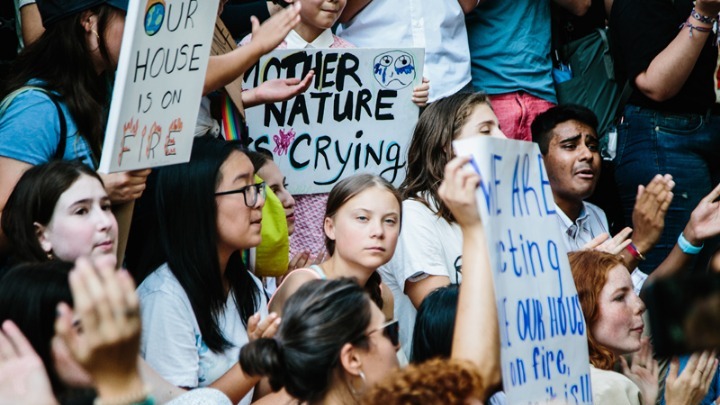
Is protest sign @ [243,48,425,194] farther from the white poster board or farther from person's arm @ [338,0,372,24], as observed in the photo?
the white poster board

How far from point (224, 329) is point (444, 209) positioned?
1.28 metres

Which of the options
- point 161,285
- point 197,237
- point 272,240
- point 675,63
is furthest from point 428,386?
point 675,63

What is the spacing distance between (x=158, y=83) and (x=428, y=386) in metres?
1.56

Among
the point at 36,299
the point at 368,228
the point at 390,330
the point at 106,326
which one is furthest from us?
the point at 368,228

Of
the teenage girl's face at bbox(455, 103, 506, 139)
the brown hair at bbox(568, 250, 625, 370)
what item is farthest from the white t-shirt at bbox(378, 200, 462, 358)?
the brown hair at bbox(568, 250, 625, 370)

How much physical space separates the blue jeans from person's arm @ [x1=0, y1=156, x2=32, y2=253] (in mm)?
3425

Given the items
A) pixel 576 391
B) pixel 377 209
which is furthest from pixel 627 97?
pixel 576 391

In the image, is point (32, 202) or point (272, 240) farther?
point (272, 240)

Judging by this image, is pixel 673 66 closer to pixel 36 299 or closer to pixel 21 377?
pixel 36 299

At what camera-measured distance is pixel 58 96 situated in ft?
13.8

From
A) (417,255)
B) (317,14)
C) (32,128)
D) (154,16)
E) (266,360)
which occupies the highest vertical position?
(317,14)

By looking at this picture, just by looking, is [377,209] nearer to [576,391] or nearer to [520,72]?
[576,391]

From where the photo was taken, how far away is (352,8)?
6113 mm

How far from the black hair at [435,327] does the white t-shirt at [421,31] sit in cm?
220
